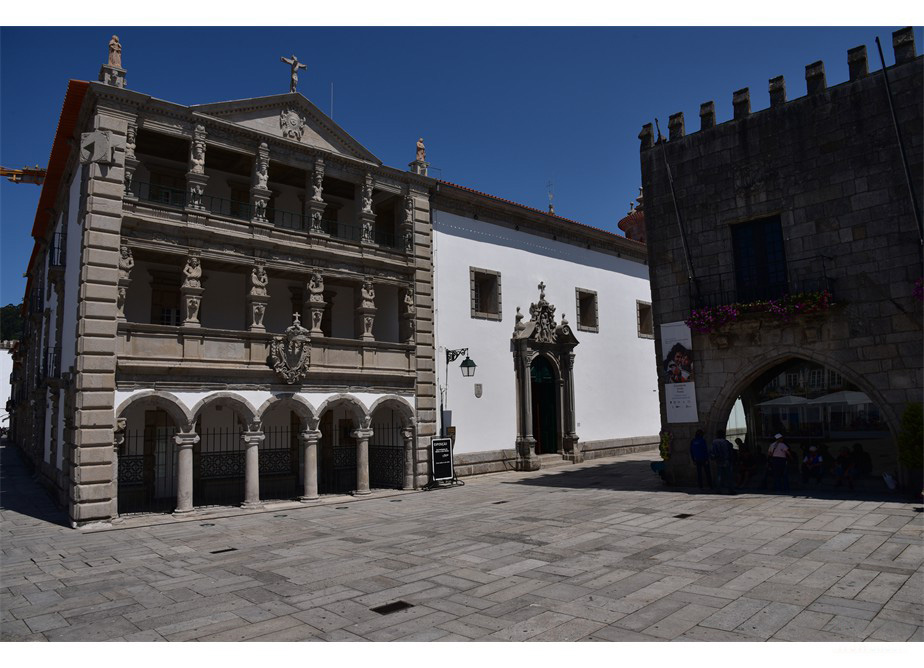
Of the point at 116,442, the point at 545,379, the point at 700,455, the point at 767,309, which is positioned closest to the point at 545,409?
the point at 545,379

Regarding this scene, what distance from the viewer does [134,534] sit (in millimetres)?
13352

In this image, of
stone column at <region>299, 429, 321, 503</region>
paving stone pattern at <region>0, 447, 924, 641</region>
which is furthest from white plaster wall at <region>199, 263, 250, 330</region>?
paving stone pattern at <region>0, 447, 924, 641</region>

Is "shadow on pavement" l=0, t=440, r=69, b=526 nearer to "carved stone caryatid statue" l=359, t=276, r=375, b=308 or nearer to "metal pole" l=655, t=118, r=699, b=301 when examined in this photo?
"carved stone caryatid statue" l=359, t=276, r=375, b=308

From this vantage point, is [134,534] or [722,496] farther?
[722,496]

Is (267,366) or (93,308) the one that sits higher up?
(93,308)

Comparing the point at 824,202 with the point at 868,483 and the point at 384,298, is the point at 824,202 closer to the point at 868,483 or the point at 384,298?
the point at 868,483

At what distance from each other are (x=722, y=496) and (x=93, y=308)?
640 inches

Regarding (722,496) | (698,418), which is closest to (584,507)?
(722,496)

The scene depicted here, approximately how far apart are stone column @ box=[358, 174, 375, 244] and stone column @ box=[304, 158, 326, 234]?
4.63 ft

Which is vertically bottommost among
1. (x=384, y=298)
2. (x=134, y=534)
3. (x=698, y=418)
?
(x=134, y=534)

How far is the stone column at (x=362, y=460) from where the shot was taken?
18.8 metres

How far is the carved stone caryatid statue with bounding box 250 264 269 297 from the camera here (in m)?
17.4

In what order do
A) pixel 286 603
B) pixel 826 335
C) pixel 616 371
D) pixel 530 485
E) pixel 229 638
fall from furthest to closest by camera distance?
pixel 616 371, pixel 530 485, pixel 826 335, pixel 286 603, pixel 229 638

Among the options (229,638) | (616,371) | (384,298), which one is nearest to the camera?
(229,638)
